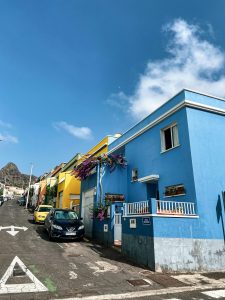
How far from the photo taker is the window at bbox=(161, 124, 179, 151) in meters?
13.3

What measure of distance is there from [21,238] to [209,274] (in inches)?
391

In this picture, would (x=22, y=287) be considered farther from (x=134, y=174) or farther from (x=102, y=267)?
(x=134, y=174)

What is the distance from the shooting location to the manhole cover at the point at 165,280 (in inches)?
300

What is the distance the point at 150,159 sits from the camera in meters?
14.9

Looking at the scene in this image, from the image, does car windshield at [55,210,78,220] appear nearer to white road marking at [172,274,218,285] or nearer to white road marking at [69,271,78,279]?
white road marking at [69,271,78,279]

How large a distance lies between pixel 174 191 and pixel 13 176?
5596 inches

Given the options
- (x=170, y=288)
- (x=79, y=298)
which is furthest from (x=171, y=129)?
(x=79, y=298)

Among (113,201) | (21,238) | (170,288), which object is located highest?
(113,201)

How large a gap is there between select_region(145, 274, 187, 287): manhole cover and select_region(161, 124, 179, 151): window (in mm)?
6602

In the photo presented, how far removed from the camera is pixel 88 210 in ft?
58.5

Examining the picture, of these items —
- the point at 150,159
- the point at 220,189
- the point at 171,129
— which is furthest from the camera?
the point at 150,159

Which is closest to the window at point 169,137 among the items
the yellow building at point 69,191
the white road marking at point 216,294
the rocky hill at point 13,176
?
the white road marking at point 216,294

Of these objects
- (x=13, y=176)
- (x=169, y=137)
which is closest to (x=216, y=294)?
(x=169, y=137)

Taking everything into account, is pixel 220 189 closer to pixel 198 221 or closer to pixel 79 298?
pixel 198 221
